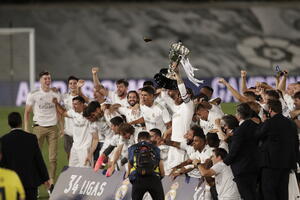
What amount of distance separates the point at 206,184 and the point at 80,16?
22.0 metres

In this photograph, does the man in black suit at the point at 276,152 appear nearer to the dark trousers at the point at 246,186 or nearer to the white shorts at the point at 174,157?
the dark trousers at the point at 246,186

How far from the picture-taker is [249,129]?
14.2 metres

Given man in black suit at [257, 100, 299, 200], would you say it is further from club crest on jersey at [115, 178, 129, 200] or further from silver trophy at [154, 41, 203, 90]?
club crest on jersey at [115, 178, 129, 200]

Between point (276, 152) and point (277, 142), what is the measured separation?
147 millimetres

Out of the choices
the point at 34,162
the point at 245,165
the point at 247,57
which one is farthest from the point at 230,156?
the point at 247,57

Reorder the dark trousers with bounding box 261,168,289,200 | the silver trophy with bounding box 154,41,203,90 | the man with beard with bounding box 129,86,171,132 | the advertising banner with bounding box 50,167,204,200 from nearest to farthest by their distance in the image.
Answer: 1. the dark trousers with bounding box 261,168,289,200
2. the advertising banner with bounding box 50,167,204,200
3. the silver trophy with bounding box 154,41,203,90
4. the man with beard with bounding box 129,86,171,132

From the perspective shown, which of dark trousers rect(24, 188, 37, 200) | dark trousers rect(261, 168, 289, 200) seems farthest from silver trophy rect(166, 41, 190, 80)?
dark trousers rect(24, 188, 37, 200)

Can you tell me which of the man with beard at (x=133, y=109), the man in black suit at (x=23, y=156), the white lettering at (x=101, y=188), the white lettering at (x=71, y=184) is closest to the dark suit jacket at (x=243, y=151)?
the man in black suit at (x=23, y=156)

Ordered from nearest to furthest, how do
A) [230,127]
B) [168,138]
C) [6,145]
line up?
[6,145], [230,127], [168,138]

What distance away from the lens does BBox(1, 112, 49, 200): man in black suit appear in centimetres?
1366

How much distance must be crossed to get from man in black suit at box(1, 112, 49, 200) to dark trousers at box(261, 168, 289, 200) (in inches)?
128

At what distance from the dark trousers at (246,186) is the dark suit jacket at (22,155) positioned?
2918 mm

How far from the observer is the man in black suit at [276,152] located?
14219 mm

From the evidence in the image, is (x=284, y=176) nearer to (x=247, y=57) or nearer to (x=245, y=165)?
(x=245, y=165)
